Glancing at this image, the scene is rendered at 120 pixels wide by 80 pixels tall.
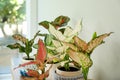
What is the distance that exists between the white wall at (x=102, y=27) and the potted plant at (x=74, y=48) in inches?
5.8

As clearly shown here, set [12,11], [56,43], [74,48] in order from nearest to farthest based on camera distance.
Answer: [74,48] → [56,43] → [12,11]

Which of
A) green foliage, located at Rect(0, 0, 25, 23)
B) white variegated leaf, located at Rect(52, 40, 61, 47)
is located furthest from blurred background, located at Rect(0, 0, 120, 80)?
white variegated leaf, located at Rect(52, 40, 61, 47)

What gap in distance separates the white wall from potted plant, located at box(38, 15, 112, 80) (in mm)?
148

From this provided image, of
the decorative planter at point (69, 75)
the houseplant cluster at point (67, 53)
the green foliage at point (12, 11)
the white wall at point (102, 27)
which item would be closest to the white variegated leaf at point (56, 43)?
the houseplant cluster at point (67, 53)

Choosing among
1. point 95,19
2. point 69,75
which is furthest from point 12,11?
point 69,75

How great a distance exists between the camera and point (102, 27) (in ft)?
3.68

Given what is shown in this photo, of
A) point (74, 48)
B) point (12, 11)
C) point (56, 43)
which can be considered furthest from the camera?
point (12, 11)

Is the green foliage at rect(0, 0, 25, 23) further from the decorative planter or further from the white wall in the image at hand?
the decorative planter

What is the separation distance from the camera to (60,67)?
41.4 inches

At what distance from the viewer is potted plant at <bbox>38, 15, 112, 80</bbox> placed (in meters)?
0.82

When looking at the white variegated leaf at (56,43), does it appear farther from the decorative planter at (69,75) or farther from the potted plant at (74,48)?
the decorative planter at (69,75)

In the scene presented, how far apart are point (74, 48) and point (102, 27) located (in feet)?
1.04

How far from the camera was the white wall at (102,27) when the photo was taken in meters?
1.05

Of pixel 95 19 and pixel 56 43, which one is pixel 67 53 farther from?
pixel 95 19
